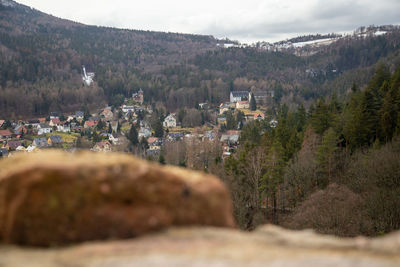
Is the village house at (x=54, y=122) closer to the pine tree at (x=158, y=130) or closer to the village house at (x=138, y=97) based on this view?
the pine tree at (x=158, y=130)

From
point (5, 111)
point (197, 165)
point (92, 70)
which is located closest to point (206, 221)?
point (197, 165)

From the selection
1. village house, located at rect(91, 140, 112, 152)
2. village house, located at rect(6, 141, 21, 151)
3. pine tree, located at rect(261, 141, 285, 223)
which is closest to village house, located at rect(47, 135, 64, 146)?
village house, located at rect(6, 141, 21, 151)

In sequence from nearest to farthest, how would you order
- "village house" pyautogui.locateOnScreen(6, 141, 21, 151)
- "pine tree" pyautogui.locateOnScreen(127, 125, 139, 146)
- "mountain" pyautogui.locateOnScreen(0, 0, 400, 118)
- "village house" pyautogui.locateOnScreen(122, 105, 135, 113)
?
"village house" pyautogui.locateOnScreen(6, 141, 21, 151) < "pine tree" pyautogui.locateOnScreen(127, 125, 139, 146) < "mountain" pyautogui.locateOnScreen(0, 0, 400, 118) < "village house" pyautogui.locateOnScreen(122, 105, 135, 113)

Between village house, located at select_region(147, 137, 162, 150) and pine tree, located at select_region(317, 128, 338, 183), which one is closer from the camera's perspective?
pine tree, located at select_region(317, 128, 338, 183)

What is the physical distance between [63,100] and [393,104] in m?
119

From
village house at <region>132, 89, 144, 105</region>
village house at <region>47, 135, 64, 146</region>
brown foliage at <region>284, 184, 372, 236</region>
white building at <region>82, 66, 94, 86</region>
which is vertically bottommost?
village house at <region>47, 135, 64, 146</region>

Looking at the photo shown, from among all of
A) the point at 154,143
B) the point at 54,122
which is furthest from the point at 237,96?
the point at 54,122

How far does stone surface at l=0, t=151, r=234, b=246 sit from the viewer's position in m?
5.86

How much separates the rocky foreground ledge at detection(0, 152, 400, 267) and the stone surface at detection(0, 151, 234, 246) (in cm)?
2

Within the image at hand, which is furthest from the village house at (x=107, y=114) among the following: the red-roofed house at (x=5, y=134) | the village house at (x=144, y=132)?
the red-roofed house at (x=5, y=134)

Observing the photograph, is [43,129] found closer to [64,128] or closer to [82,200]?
[64,128]

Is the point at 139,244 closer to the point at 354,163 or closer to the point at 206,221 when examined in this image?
the point at 206,221

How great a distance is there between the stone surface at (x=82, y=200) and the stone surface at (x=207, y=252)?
24 cm

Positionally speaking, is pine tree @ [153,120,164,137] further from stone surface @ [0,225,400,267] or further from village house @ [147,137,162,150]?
stone surface @ [0,225,400,267]
